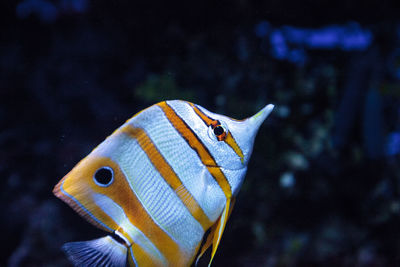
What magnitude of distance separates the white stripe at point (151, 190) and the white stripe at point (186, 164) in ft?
0.14

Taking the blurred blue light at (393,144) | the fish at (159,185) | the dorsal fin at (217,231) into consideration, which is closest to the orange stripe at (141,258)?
the fish at (159,185)

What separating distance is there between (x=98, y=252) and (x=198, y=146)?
1.18ft

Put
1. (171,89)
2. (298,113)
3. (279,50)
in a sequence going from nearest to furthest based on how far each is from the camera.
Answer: (171,89), (279,50), (298,113)

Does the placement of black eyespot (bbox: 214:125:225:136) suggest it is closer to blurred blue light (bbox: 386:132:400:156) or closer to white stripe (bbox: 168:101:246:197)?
white stripe (bbox: 168:101:246:197)

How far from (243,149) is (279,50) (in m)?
2.29

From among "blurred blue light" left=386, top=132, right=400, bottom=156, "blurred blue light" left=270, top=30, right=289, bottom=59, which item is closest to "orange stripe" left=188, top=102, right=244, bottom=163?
"blurred blue light" left=270, top=30, right=289, bottom=59

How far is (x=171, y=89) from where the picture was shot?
85 centimetres

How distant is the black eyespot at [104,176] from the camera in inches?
26.7

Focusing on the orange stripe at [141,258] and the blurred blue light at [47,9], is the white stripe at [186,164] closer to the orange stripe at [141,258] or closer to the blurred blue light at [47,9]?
the orange stripe at [141,258]

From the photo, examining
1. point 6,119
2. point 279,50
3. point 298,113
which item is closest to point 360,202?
point 298,113

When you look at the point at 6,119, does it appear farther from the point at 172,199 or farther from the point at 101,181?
the point at 172,199

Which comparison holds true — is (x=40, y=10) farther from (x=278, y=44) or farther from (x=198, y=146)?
(x=198, y=146)

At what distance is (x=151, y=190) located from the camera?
696 millimetres

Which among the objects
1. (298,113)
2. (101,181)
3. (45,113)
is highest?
(45,113)
